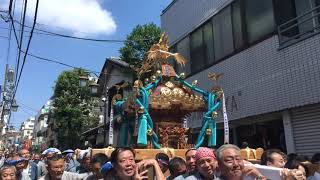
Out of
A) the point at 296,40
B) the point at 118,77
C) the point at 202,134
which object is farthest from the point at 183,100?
the point at 118,77

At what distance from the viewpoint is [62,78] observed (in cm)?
2936

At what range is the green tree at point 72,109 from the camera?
92.9 feet

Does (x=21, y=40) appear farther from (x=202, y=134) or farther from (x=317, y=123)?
(x=317, y=123)

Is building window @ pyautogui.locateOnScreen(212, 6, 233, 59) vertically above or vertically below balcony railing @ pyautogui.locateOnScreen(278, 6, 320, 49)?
above

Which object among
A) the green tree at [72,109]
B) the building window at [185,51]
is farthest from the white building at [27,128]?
the building window at [185,51]

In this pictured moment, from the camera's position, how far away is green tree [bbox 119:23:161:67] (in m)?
21.0

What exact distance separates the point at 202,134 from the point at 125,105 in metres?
1.91

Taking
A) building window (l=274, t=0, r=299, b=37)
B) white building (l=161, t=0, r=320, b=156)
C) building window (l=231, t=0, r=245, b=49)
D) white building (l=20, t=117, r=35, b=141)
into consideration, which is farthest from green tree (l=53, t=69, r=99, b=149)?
white building (l=20, t=117, r=35, b=141)

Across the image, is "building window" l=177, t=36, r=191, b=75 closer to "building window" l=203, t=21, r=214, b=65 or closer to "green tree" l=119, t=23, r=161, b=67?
"building window" l=203, t=21, r=214, b=65

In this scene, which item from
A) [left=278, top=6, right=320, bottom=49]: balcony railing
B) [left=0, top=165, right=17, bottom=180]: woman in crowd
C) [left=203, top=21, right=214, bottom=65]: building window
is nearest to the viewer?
[left=0, top=165, right=17, bottom=180]: woman in crowd

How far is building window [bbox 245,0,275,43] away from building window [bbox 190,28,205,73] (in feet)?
10.3

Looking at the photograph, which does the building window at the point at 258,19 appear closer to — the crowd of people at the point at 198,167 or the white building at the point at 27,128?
the crowd of people at the point at 198,167

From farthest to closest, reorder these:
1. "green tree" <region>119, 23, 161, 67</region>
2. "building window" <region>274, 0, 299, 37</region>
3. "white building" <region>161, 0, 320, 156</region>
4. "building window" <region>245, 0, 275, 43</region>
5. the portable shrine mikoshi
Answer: "green tree" <region>119, 23, 161, 67</region> → "building window" <region>245, 0, 275, 43</region> → "building window" <region>274, 0, 299, 37</region> → "white building" <region>161, 0, 320, 156</region> → the portable shrine mikoshi

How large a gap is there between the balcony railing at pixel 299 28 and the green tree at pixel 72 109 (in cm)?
2012
